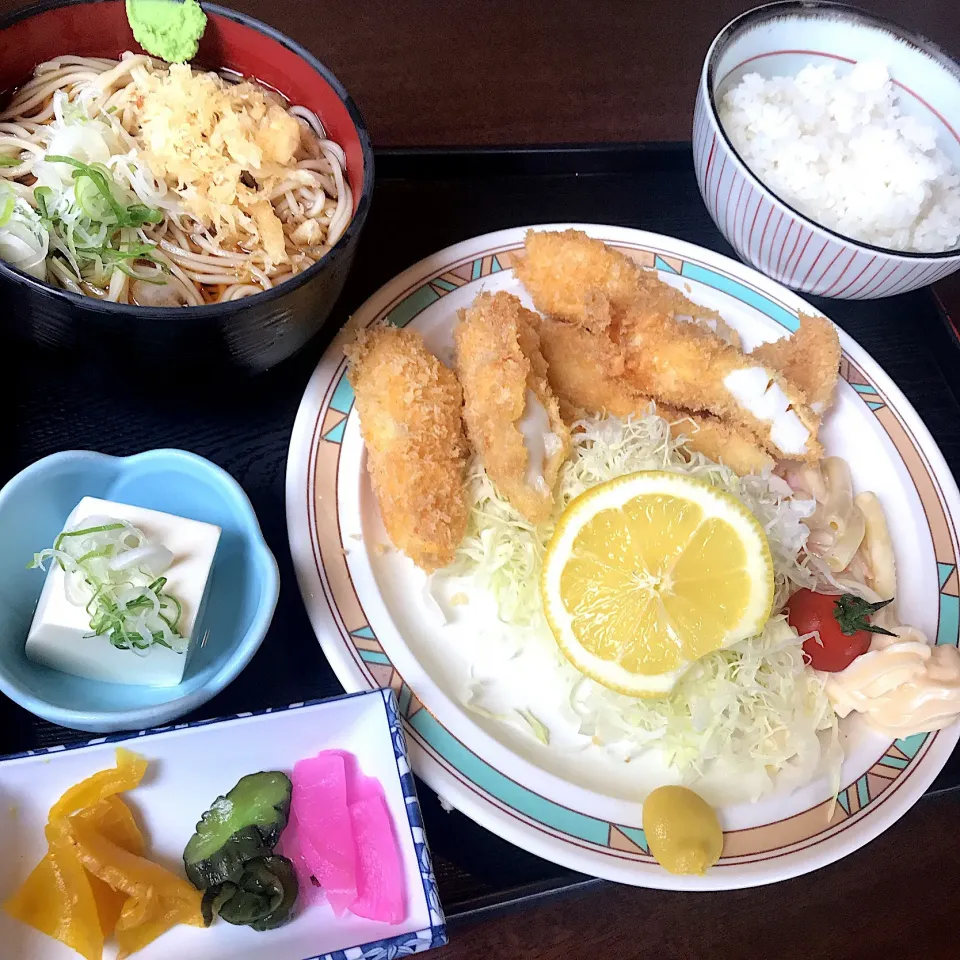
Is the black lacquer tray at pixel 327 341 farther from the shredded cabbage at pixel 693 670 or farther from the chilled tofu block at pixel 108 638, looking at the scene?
the shredded cabbage at pixel 693 670

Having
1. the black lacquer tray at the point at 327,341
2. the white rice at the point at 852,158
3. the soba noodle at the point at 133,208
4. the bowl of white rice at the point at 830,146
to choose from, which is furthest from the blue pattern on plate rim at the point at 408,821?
the white rice at the point at 852,158

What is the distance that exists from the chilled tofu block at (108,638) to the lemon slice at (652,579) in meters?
0.57

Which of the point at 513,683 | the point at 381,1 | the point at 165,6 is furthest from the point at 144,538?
the point at 381,1

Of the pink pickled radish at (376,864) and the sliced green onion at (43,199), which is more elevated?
the sliced green onion at (43,199)

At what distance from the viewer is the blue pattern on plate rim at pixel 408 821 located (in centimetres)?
102

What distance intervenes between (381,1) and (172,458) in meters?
1.54

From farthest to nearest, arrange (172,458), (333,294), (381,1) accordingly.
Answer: (381,1), (333,294), (172,458)

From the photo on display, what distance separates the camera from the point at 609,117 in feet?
7.02

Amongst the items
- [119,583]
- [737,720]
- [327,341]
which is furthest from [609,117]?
[119,583]

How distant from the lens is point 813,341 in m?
1.74

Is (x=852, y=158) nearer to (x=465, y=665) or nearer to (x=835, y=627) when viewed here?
(x=835, y=627)

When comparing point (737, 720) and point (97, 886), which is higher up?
point (97, 886)

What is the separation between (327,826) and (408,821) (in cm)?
11

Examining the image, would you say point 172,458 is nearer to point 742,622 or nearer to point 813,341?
point 742,622
